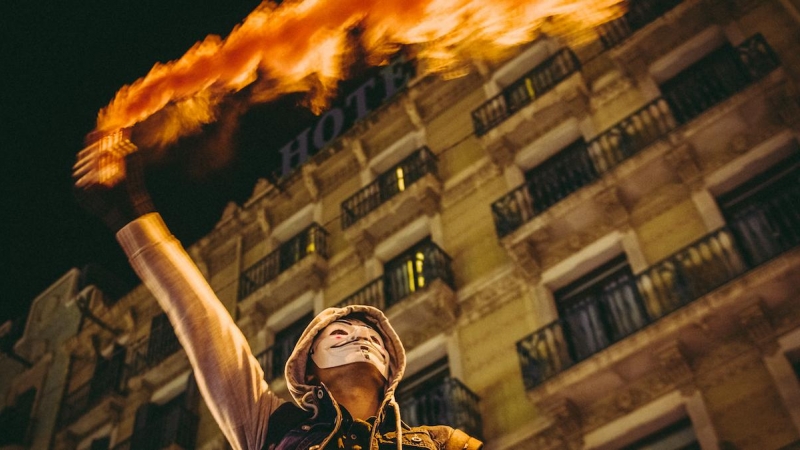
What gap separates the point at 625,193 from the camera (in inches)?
547

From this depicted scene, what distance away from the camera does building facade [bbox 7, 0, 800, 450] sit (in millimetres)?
11250

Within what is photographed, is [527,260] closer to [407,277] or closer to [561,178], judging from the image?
[561,178]

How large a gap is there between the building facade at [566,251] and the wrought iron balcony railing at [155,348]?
0.06m

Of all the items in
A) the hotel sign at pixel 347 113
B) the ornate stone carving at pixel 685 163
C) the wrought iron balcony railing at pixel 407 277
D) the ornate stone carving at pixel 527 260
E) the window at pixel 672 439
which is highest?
the hotel sign at pixel 347 113

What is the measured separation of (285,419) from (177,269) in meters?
0.87

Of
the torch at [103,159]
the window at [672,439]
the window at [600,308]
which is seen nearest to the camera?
the torch at [103,159]

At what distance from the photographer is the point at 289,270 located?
728 inches

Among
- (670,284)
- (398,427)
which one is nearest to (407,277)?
(670,284)

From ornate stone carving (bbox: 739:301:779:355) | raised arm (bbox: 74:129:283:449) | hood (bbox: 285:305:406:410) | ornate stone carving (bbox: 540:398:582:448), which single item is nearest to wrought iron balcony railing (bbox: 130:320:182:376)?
ornate stone carving (bbox: 540:398:582:448)

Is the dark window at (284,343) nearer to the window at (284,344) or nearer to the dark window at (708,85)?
the window at (284,344)

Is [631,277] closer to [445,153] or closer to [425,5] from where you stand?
[445,153]

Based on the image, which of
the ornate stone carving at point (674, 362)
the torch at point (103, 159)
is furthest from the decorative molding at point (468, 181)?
the torch at point (103, 159)

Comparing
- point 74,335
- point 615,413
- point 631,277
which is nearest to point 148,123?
point 615,413

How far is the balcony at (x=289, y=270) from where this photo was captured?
18.3m
